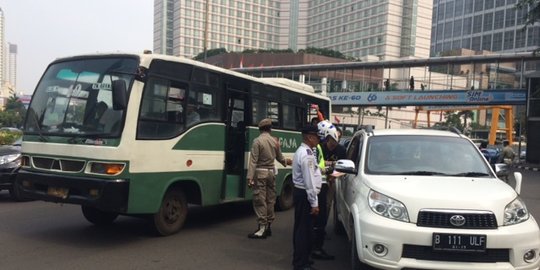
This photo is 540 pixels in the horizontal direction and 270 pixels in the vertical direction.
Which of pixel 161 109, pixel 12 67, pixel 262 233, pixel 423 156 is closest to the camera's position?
pixel 423 156

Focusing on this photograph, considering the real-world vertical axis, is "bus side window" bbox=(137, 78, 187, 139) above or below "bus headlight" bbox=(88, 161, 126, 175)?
above

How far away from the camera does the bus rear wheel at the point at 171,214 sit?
23.3 feet

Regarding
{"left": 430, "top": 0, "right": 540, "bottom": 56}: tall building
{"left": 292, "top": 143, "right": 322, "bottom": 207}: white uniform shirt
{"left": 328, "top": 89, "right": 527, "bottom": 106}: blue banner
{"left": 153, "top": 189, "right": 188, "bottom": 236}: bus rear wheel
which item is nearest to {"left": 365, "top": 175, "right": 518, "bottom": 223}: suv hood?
{"left": 292, "top": 143, "right": 322, "bottom": 207}: white uniform shirt

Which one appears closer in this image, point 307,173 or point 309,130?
point 307,173

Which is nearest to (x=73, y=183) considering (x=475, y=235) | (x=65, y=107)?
(x=65, y=107)

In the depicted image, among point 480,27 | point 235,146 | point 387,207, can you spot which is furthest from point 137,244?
point 480,27

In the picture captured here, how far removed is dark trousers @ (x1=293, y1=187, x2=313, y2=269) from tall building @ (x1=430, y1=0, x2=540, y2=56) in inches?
3165

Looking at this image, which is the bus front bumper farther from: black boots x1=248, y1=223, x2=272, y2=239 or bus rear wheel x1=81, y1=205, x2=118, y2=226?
black boots x1=248, y1=223, x2=272, y2=239

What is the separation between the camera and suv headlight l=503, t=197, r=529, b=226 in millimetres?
4689

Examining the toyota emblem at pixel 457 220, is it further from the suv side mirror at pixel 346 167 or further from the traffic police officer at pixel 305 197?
the traffic police officer at pixel 305 197

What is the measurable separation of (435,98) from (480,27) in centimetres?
7497

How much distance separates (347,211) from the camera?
596 centimetres

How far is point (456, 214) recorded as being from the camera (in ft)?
14.9

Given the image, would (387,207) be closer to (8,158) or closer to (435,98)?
(8,158)
